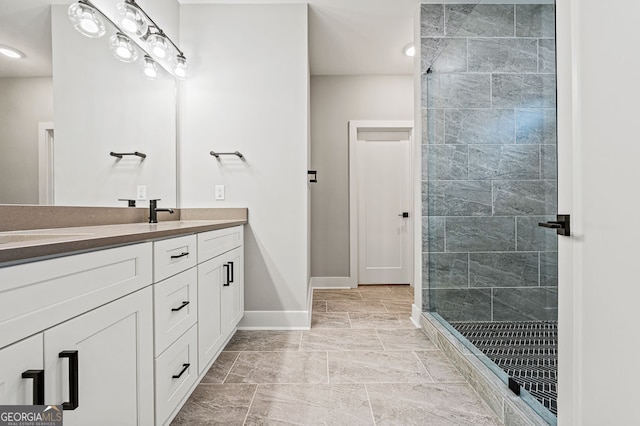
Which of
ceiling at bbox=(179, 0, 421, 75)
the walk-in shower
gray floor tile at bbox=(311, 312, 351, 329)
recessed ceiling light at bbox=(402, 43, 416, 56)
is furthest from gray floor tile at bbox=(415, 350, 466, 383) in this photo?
recessed ceiling light at bbox=(402, 43, 416, 56)

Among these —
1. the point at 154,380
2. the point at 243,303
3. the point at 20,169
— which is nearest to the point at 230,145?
the point at 243,303

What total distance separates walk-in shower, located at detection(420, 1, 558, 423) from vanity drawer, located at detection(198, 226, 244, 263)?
1.45 metres

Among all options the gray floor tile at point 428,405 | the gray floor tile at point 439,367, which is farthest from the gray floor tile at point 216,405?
the gray floor tile at point 439,367

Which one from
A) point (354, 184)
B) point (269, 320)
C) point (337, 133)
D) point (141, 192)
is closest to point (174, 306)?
point (141, 192)

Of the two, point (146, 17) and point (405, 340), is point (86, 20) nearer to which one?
point (146, 17)

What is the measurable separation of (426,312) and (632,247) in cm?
190

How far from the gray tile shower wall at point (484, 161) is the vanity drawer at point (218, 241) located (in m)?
1.45

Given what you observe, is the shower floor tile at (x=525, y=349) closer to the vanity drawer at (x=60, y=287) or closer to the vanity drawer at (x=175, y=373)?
the vanity drawer at (x=175, y=373)

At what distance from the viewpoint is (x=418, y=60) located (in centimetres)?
263

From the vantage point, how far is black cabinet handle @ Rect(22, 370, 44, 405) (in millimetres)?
648

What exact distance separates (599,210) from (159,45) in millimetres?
2541

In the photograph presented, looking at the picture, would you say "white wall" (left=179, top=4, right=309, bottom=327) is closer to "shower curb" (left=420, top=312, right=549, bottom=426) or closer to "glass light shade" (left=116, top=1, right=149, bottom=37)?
"glass light shade" (left=116, top=1, right=149, bottom=37)

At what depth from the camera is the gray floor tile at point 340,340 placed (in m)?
2.21

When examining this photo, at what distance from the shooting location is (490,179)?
2.23 metres
